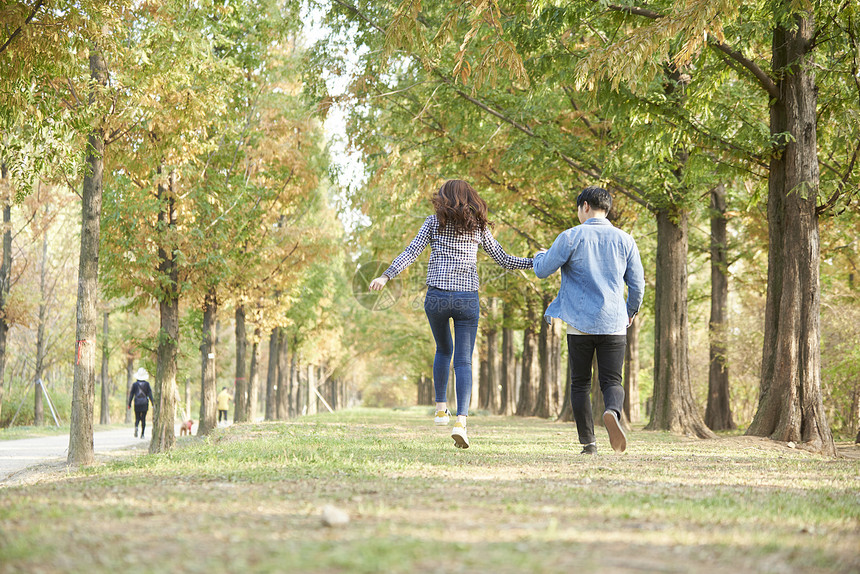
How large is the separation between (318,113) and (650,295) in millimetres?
11005

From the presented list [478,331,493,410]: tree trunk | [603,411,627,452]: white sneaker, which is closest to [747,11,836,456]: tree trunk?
[603,411,627,452]: white sneaker

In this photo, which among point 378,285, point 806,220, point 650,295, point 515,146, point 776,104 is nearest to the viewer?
point 378,285

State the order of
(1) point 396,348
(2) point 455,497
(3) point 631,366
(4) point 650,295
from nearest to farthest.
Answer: (2) point 455,497 < (3) point 631,366 < (4) point 650,295 < (1) point 396,348

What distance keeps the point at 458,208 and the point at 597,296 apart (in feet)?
4.87

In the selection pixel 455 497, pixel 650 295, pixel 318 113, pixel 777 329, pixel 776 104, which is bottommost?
pixel 455 497

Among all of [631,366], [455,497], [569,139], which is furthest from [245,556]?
[631,366]

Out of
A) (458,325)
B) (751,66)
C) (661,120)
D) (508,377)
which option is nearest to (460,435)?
(458,325)

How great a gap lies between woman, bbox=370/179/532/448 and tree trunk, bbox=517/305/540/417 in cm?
1904

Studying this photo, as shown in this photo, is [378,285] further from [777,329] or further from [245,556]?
[777,329]

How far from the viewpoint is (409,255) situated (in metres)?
6.96

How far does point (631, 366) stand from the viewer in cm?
1880

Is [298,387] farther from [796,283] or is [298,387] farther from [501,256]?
[501,256]

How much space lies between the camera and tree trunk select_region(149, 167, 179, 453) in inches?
564

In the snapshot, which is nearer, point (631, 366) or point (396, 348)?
point (631, 366)
